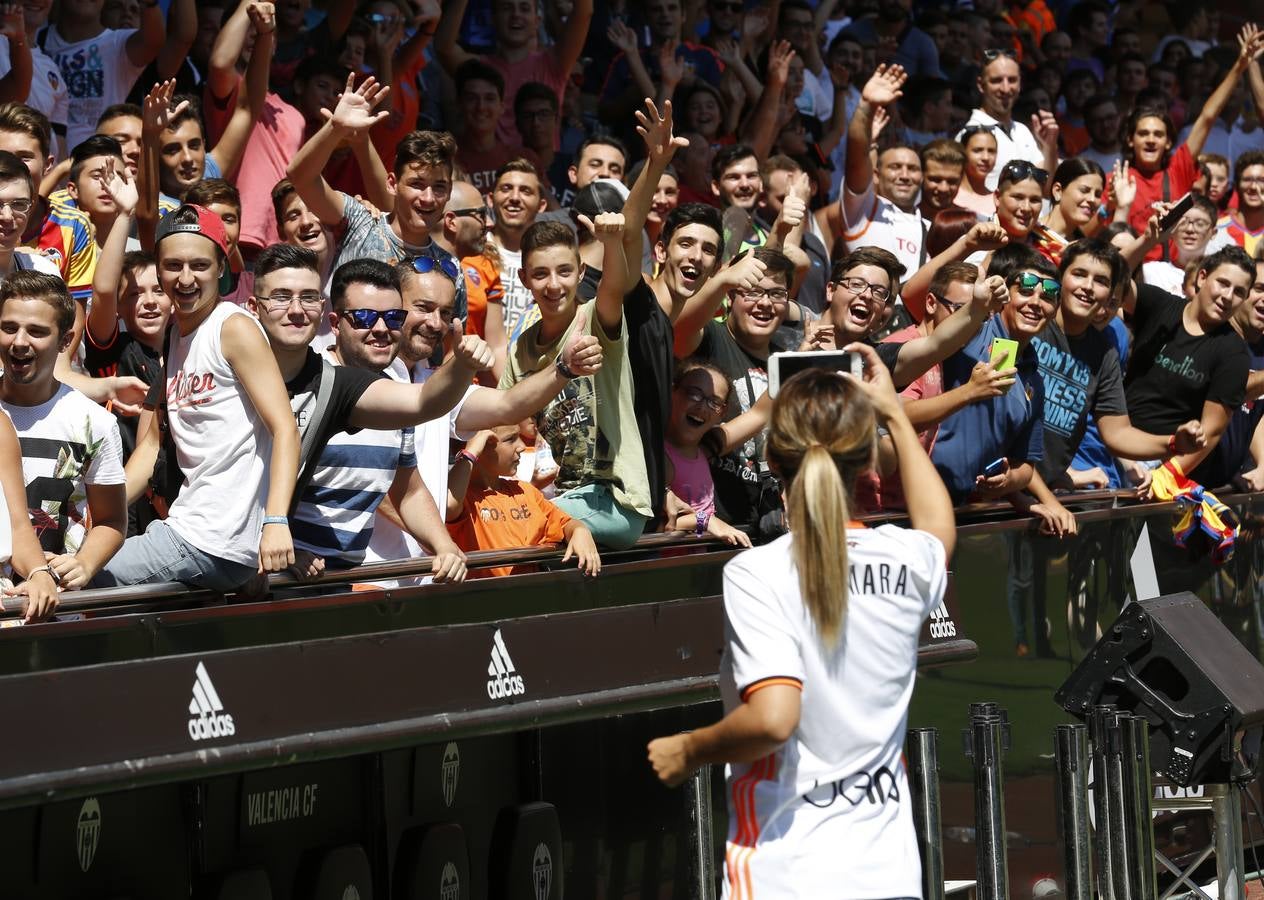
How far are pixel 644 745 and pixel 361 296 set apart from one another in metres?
1.72

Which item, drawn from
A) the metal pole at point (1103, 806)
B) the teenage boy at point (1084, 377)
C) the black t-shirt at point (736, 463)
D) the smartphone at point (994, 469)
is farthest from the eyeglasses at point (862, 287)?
the metal pole at point (1103, 806)

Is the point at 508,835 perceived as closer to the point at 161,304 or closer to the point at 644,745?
the point at 644,745

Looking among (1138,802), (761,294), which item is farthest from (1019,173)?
(1138,802)

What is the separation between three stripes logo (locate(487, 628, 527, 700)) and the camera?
498cm

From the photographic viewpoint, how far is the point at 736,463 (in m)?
6.73

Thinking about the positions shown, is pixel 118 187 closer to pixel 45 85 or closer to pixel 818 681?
pixel 45 85

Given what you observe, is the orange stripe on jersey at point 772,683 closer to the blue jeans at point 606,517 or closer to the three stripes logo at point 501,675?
the three stripes logo at point 501,675

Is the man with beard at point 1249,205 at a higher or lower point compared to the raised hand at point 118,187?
higher

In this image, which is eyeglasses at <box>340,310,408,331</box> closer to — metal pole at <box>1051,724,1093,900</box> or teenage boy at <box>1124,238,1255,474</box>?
metal pole at <box>1051,724,1093,900</box>

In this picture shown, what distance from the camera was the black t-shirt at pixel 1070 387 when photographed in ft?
25.5

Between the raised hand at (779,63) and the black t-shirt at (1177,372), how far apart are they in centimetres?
246

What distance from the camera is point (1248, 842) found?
8.56 m

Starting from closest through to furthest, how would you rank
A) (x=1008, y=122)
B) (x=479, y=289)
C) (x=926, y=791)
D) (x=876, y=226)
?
(x=926, y=791), (x=479, y=289), (x=876, y=226), (x=1008, y=122)

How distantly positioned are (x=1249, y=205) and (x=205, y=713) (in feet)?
30.3
